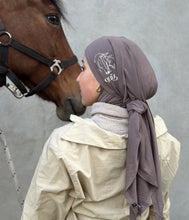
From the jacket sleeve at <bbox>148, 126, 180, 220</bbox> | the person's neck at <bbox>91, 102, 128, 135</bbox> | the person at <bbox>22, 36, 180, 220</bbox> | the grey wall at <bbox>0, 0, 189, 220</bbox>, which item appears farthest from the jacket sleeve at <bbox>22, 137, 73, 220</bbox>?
the grey wall at <bbox>0, 0, 189, 220</bbox>

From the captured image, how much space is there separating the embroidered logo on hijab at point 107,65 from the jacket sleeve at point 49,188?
0.75 ft

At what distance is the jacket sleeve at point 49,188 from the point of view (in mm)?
738

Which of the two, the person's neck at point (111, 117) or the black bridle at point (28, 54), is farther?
the black bridle at point (28, 54)

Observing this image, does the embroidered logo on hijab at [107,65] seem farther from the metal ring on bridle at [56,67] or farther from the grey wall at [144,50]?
the grey wall at [144,50]

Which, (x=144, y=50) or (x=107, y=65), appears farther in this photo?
(x=144, y=50)

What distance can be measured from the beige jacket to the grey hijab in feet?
0.16

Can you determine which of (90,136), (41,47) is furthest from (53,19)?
(90,136)

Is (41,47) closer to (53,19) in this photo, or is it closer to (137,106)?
(53,19)

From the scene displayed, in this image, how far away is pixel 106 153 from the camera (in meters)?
0.77

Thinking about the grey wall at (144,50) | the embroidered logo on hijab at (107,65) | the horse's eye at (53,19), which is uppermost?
the horse's eye at (53,19)

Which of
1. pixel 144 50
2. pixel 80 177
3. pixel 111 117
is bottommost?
pixel 144 50

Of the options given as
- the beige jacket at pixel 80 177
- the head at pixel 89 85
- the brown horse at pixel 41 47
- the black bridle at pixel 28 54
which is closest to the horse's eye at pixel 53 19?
the brown horse at pixel 41 47

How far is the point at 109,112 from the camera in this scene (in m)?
0.78

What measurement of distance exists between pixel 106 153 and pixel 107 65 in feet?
0.75
